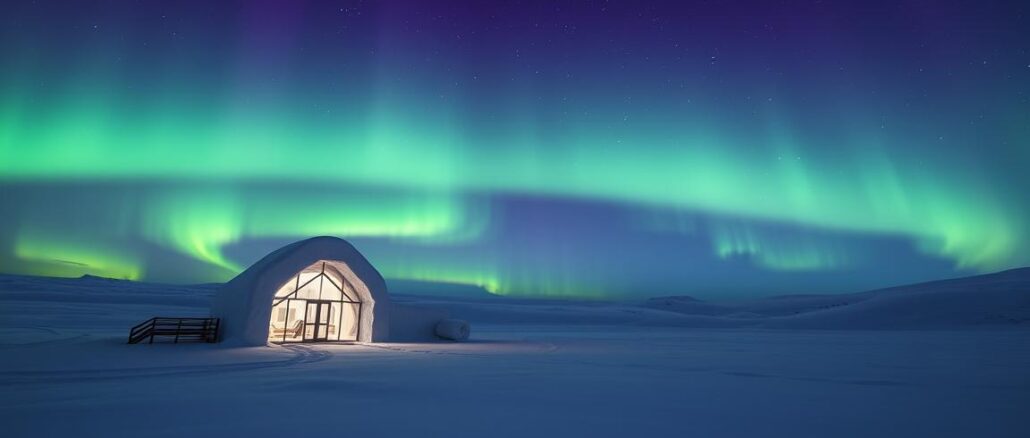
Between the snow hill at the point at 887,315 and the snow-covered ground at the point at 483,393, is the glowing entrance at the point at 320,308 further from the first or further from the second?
the snow hill at the point at 887,315

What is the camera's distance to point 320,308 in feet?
87.2

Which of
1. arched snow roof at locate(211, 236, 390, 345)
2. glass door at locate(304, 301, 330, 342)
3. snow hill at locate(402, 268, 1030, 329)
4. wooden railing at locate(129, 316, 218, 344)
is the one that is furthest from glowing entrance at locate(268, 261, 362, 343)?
snow hill at locate(402, 268, 1030, 329)

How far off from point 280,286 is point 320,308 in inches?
A: 159

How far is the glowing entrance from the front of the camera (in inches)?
1043

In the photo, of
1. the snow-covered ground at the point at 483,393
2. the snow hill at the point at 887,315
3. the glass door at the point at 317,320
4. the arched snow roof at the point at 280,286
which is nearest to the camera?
the snow-covered ground at the point at 483,393

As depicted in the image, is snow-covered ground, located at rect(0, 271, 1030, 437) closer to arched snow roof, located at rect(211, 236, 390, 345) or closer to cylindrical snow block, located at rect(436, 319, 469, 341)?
arched snow roof, located at rect(211, 236, 390, 345)

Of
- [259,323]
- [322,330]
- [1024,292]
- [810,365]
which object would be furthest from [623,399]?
[1024,292]

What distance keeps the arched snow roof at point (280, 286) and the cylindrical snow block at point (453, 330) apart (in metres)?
2.80

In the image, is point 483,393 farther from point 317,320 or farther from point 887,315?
point 887,315

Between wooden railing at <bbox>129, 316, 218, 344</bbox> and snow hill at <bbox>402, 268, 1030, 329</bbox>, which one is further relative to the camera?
snow hill at <bbox>402, 268, 1030, 329</bbox>

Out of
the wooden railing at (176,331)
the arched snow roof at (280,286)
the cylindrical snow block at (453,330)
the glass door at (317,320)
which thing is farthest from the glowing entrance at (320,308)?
the cylindrical snow block at (453,330)

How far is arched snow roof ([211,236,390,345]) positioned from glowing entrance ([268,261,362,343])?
68 centimetres

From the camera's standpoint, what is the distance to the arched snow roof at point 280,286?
2191 cm

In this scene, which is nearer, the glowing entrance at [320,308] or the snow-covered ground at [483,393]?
the snow-covered ground at [483,393]
